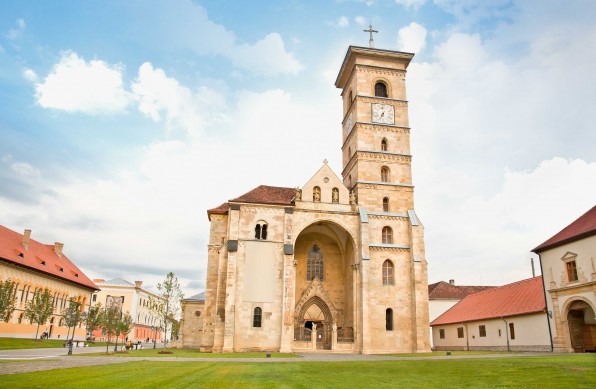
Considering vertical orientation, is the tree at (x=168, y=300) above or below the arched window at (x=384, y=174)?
below

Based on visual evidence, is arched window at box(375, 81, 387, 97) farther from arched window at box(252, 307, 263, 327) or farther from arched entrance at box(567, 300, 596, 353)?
arched entrance at box(567, 300, 596, 353)

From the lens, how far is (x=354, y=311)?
121 ft

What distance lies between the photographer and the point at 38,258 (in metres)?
53.5

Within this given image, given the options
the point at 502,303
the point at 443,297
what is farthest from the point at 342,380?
the point at 443,297

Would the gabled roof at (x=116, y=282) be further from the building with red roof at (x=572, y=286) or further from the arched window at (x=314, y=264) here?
the building with red roof at (x=572, y=286)

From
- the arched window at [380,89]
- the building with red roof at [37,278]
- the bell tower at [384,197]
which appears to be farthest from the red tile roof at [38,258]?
the arched window at [380,89]

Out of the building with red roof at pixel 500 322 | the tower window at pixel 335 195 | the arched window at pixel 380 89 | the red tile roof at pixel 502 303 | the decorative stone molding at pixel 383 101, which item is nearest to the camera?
the building with red roof at pixel 500 322

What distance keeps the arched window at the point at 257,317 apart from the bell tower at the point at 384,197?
831 cm

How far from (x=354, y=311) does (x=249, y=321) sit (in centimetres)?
887

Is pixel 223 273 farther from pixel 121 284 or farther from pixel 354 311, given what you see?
pixel 121 284

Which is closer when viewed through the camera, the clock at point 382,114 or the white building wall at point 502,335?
the white building wall at point 502,335

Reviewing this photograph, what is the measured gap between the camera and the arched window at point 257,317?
114 ft

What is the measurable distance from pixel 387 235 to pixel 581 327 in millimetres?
15538

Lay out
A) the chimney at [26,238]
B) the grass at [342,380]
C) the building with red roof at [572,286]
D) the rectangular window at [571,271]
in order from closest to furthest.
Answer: the grass at [342,380]
the building with red roof at [572,286]
the rectangular window at [571,271]
the chimney at [26,238]
